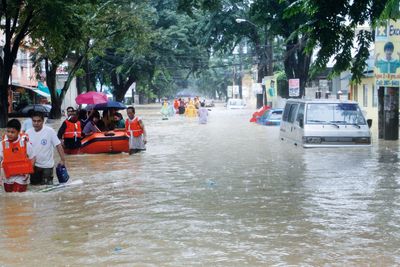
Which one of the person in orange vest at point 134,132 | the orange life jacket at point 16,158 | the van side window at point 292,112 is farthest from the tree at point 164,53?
the orange life jacket at point 16,158

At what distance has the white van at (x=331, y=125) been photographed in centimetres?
1944

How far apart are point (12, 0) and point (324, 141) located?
36.3 feet

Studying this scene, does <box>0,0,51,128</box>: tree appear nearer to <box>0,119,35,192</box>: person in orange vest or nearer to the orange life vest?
the orange life vest

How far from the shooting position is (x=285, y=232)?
8.34m

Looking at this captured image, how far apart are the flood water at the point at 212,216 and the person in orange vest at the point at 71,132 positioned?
1737 mm

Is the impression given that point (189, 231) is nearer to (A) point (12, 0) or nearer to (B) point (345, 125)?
(B) point (345, 125)

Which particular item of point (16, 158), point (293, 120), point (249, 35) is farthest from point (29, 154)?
point (249, 35)

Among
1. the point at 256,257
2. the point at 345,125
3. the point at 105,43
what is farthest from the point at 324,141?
the point at 105,43

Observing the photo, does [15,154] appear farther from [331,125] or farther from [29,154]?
[331,125]

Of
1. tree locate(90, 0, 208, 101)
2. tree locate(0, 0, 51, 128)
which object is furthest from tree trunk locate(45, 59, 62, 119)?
tree locate(0, 0, 51, 128)

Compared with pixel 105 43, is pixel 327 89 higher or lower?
→ lower

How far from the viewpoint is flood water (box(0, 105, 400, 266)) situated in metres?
7.19

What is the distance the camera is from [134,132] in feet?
61.2

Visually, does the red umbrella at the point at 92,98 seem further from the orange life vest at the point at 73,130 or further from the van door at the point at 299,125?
the van door at the point at 299,125
